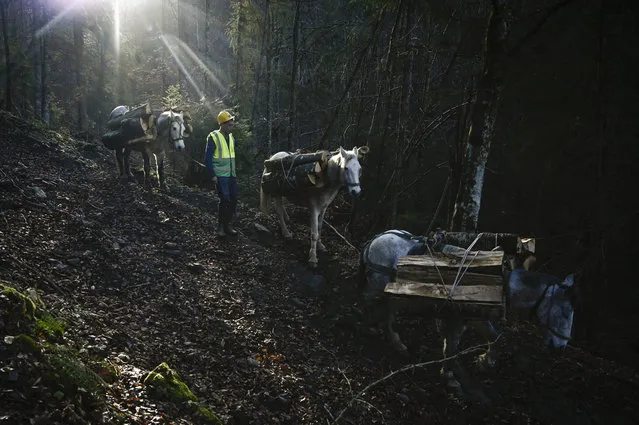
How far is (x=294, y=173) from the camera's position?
9.48 meters

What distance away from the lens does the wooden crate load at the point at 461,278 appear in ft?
17.0

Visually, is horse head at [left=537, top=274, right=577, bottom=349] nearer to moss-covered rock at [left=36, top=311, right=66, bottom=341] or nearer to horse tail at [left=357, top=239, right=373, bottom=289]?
horse tail at [left=357, top=239, right=373, bottom=289]

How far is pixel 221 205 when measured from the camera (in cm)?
970

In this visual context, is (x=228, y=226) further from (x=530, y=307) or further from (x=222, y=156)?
(x=530, y=307)

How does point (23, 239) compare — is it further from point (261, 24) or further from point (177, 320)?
point (261, 24)

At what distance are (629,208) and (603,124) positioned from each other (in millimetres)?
2185

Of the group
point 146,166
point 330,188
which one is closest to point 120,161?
point 146,166

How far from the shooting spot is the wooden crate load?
17.0 ft

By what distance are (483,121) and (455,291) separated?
3171mm

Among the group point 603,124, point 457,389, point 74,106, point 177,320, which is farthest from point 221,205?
point 74,106

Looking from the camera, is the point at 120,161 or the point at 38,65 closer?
the point at 120,161

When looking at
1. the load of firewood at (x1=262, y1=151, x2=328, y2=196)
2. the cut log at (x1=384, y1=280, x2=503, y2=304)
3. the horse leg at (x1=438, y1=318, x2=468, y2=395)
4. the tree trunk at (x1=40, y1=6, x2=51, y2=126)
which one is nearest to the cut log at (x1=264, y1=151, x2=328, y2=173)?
the load of firewood at (x1=262, y1=151, x2=328, y2=196)

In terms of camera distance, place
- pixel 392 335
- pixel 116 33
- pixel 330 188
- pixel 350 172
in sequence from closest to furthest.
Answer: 1. pixel 392 335
2. pixel 350 172
3. pixel 330 188
4. pixel 116 33

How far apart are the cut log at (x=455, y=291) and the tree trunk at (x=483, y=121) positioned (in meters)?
1.99
